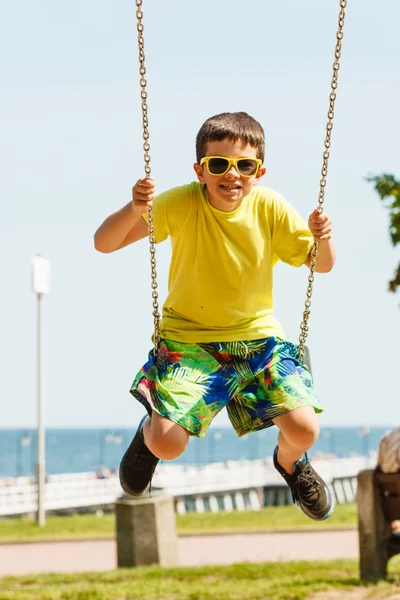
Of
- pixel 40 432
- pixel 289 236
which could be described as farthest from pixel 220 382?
pixel 40 432

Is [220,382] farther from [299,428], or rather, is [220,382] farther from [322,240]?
[322,240]

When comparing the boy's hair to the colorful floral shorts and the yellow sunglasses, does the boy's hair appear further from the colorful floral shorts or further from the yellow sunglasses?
the colorful floral shorts

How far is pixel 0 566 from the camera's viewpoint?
44.4 feet

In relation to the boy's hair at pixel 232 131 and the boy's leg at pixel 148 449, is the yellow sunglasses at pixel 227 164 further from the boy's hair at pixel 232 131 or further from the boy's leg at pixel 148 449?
the boy's leg at pixel 148 449

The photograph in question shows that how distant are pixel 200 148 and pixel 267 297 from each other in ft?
2.68

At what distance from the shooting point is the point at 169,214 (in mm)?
5418

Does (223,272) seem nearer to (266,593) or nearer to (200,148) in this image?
(200,148)

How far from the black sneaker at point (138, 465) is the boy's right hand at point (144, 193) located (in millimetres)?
1174

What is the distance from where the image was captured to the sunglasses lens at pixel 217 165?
5133mm

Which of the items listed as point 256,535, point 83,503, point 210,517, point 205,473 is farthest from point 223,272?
point 205,473

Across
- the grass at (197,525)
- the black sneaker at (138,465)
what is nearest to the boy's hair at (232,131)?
the black sneaker at (138,465)

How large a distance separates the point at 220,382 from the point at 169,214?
0.89 meters

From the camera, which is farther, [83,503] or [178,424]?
[83,503]

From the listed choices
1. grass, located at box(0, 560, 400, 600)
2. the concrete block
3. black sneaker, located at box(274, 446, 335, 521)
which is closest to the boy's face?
black sneaker, located at box(274, 446, 335, 521)
